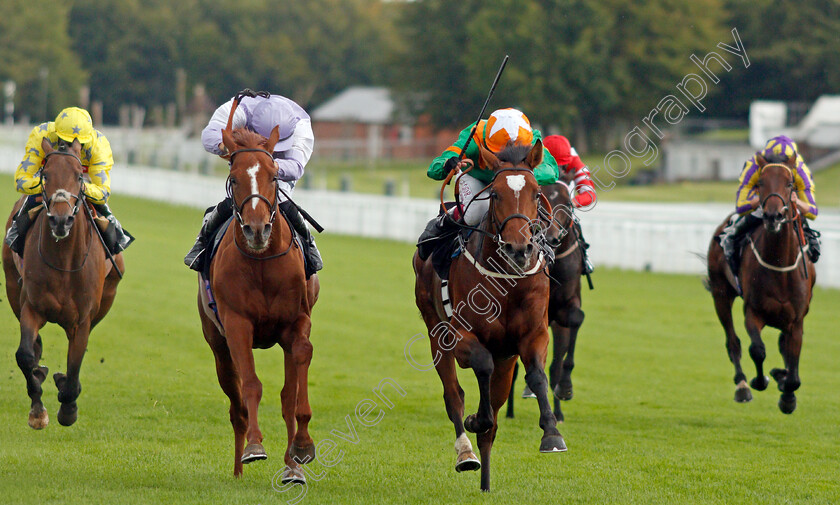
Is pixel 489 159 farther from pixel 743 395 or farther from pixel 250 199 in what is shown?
pixel 743 395

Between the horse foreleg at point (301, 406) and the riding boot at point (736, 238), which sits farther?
the riding boot at point (736, 238)

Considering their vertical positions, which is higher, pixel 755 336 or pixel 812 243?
pixel 812 243

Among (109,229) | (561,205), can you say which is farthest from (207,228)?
(561,205)

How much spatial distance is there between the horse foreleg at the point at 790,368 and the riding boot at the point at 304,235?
3.92m

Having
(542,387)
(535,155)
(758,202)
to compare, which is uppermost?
(535,155)

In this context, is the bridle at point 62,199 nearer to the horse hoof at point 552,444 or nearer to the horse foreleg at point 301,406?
the horse foreleg at point 301,406

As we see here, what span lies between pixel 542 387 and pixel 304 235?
174 centimetres

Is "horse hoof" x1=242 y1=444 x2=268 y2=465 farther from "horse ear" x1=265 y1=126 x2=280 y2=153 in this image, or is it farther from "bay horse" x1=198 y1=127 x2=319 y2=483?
"horse ear" x1=265 y1=126 x2=280 y2=153

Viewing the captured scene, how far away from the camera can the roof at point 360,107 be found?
61688 mm

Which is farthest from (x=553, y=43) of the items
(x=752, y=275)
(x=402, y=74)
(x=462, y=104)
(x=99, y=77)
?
(x=752, y=275)

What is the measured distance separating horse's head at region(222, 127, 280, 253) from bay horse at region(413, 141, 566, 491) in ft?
3.68

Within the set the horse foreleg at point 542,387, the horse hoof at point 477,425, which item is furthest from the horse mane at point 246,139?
the horse hoof at point 477,425

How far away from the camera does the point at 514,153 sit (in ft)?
19.4

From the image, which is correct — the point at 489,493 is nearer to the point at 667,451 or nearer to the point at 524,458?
the point at 524,458
